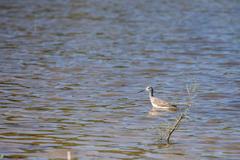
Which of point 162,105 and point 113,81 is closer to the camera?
point 162,105

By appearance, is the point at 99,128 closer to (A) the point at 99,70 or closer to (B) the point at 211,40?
(A) the point at 99,70

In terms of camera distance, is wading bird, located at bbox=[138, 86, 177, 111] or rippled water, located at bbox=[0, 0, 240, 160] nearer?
rippled water, located at bbox=[0, 0, 240, 160]

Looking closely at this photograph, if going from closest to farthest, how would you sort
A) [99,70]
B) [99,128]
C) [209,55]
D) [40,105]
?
[99,128]
[40,105]
[99,70]
[209,55]

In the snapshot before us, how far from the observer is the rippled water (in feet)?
36.2

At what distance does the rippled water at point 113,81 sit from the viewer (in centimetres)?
1103

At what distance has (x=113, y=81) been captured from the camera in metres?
17.7

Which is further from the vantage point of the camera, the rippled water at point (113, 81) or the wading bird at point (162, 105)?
the wading bird at point (162, 105)

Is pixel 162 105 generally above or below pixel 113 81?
below

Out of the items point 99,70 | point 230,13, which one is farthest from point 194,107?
point 230,13

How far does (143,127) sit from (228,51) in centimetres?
1151

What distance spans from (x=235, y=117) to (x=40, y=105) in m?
3.81

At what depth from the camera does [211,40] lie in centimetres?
2633

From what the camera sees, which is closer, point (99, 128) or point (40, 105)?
point (99, 128)

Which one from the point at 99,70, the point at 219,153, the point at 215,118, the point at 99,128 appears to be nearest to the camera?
the point at 219,153
